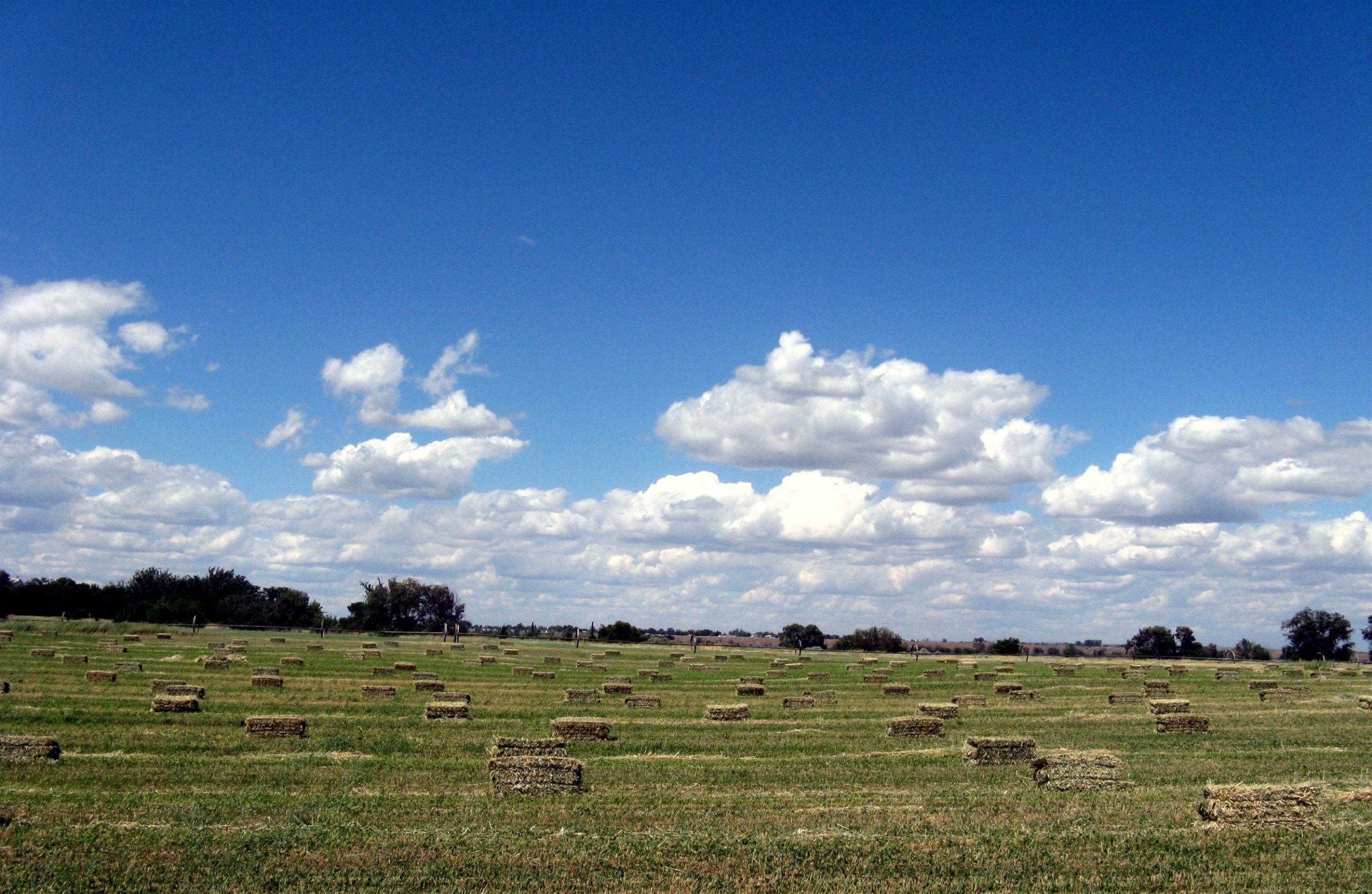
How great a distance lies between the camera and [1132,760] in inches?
880

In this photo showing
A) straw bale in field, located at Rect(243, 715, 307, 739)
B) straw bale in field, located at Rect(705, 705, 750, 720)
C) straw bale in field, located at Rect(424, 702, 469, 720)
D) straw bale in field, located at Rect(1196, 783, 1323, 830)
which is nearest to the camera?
straw bale in field, located at Rect(1196, 783, 1323, 830)

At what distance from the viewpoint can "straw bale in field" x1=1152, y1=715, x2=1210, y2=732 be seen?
91.0ft

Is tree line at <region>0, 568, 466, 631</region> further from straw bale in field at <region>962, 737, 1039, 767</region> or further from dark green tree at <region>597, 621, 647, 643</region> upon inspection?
straw bale in field at <region>962, 737, 1039, 767</region>

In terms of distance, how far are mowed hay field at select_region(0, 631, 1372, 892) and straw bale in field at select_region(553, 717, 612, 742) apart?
0.65 meters

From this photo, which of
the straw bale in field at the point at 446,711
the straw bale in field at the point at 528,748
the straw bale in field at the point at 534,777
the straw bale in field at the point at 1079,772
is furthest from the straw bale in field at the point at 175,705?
the straw bale in field at the point at 1079,772

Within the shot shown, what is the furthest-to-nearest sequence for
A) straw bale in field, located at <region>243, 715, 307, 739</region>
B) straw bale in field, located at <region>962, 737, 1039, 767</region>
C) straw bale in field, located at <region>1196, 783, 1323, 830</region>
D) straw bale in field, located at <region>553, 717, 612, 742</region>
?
1. straw bale in field, located at <region>553, 717, 612, 742</region>
2. straw bale in field, located at <region>243, 715, 307, 739</region>
3. straw bale in field, located at <region>962, 737, 1039, 767</region>
4. straw bale in field, located at <region>1196, 783, 1323, 830</region>

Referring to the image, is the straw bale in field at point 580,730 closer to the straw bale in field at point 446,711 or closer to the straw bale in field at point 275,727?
the straw bale in field at point 446,711

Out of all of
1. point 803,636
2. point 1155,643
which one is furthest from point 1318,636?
point 803,636

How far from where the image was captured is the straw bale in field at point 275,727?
23.8 meters

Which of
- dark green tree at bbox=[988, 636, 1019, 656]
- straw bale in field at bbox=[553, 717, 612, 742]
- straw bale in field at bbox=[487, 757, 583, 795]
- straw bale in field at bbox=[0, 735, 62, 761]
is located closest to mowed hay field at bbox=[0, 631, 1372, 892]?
straw bale in field at bbox=[0, 735, 62, 761]

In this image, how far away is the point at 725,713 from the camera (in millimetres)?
30172

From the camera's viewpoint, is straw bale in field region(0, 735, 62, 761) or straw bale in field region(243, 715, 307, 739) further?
straw bale in field region(243, 715, 307, 739)

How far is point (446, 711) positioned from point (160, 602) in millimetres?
97015

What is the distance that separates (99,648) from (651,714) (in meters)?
39.7
